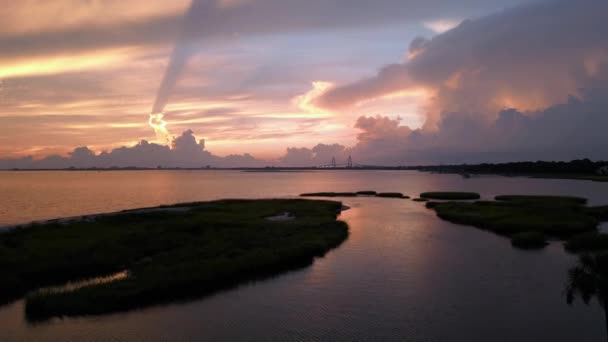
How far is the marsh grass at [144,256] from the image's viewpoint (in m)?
21.4

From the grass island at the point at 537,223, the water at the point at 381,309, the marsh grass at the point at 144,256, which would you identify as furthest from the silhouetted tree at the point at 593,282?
the grass island at the point at 537,223

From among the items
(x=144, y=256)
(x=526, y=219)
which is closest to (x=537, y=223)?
(x=526, y=219)

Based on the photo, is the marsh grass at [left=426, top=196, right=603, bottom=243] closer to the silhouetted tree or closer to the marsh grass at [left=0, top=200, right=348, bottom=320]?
the marsh grass at [left=0, top=200, right=348, bottom=320]

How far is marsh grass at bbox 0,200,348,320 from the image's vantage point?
2136cm

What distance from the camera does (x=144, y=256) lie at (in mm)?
30547

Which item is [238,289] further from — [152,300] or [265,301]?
Answer: [152,300]

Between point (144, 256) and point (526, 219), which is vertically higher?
point (526, 219)

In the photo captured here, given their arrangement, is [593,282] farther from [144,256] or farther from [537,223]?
[537,223]

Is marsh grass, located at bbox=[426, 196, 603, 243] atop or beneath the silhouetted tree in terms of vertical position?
beneath

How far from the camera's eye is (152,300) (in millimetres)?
21609

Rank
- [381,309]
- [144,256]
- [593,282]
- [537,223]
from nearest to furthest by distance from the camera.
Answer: [593,282] < [381,309] < [144,256] < [537,223]

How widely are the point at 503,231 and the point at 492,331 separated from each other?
88.1ft

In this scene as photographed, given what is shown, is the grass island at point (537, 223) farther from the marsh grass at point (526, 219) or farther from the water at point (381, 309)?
the water at point (381, 309)

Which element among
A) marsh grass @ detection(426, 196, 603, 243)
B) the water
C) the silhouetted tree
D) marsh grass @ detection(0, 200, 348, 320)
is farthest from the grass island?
the silhouetted tree
